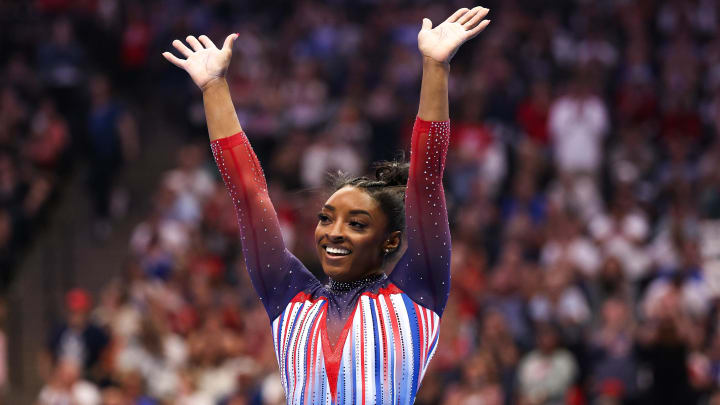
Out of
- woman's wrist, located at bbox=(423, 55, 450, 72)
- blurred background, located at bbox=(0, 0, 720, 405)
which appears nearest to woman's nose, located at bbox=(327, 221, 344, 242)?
Answer: woman's wrist, located at bbox=(423, 55, 450, 72)

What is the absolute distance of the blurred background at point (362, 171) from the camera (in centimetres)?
945

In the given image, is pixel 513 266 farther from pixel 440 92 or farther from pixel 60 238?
pixel 440 92

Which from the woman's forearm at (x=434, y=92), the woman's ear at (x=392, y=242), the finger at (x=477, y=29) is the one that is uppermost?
the finger at (x=477, y=29)

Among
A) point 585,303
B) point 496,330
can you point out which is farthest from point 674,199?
point 496,330

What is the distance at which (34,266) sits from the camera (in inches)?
515

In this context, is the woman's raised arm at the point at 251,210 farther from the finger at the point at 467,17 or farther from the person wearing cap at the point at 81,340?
the person wearing cap at the point at 81,340

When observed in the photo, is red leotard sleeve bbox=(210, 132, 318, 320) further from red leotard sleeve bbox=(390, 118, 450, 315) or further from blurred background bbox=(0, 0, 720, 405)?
blurred background bbox=(0, 0, 720, 405)

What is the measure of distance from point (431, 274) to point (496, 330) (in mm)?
5968

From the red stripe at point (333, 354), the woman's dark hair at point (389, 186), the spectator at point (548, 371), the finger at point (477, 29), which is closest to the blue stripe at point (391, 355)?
the red stripe at point (333, 354)

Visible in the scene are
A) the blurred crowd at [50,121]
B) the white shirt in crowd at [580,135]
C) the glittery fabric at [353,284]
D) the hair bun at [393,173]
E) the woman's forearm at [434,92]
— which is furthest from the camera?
the blurred crowd at [50,121]

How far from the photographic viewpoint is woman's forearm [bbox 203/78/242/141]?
12.4 ft

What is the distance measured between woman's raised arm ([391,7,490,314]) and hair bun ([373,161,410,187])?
0.31 metres

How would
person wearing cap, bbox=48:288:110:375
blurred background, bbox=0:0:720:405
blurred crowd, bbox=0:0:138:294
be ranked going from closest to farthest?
1. blurred background, bbox=0:0:720:405
2. person wearing cap, bbox=48:288:110:375
3. blurred crowd, bbox=0:0:138:294

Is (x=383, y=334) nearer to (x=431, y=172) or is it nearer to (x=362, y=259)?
(x=362, y=259)
